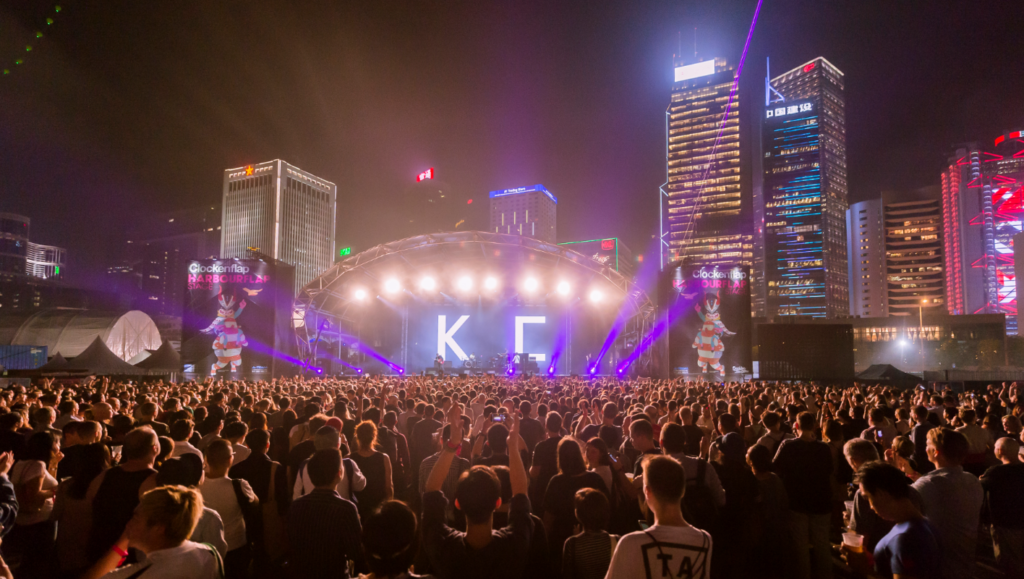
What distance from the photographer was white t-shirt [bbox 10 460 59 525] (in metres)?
3.88

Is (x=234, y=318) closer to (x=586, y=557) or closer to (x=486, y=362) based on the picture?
(x=486, y=362)

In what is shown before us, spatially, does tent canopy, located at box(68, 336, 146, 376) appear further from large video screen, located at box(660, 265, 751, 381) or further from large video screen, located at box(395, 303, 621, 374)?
large video screen, located at box(660, 265, 751, 381)

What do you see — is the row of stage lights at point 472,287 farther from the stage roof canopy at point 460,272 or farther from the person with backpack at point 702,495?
the person with backpack at point 702,495

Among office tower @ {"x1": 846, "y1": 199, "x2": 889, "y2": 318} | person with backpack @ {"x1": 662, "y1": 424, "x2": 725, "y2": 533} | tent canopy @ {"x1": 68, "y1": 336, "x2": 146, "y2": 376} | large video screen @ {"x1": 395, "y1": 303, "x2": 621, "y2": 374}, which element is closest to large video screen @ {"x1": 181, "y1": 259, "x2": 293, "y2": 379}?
tent canopy @ {"x1": 68, "y1": 336, "x2": 146, "y2": 376}

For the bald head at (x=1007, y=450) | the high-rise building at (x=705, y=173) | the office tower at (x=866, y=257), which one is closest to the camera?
the bald head at (x=1007, y=450)

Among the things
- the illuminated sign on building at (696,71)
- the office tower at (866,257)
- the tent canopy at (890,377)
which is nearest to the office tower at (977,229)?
the office tower at (866,257)

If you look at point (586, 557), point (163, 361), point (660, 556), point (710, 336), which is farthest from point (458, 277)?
point (660, 556)

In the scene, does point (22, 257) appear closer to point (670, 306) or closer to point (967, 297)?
point (670, 306)

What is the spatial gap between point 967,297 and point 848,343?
122753 millimetres

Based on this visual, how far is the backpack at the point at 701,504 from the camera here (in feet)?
11.7

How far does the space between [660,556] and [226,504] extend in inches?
111

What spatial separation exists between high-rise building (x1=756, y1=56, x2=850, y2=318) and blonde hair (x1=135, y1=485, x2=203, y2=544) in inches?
6031


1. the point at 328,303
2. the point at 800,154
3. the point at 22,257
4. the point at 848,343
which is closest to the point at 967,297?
the point at 800,154

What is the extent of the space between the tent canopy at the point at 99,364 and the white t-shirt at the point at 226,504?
22.0 metres
